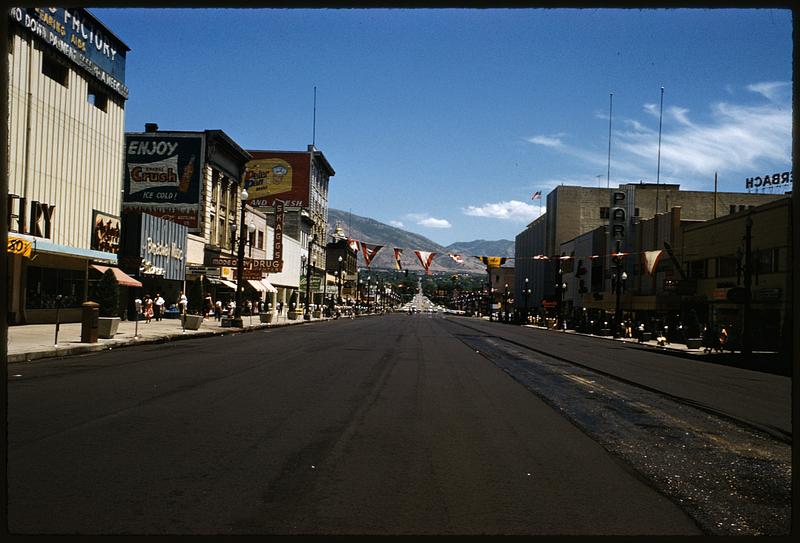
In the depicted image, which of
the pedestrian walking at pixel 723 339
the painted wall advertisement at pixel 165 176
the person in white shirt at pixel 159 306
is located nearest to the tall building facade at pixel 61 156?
the person in white shirt at pixel 159 306

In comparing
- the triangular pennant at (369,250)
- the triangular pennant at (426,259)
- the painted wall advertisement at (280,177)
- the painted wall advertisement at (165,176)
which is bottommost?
the triangular pennant at (426,259)

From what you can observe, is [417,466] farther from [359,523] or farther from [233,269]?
[233,269]

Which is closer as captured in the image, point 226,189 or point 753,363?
point 753,363

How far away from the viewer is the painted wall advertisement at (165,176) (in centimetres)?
6391

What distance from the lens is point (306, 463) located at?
7.92 meters

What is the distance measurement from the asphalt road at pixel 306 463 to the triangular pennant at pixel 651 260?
5179 cm

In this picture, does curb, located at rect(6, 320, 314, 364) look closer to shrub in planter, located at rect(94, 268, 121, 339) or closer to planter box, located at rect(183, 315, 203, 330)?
planter box, located at rect(183, 315, 203, 330)

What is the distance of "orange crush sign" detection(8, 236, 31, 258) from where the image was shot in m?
29.3

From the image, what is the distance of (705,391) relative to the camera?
17.6m

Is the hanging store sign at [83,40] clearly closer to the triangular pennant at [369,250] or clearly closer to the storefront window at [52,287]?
the storefront window at [52,287]

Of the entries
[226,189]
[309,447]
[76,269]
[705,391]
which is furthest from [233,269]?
[309,447]

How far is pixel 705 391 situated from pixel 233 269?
177ft

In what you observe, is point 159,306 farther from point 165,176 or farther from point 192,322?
point 165,176

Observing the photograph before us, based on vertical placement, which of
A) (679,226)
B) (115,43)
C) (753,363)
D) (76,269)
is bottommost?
(753,363)
